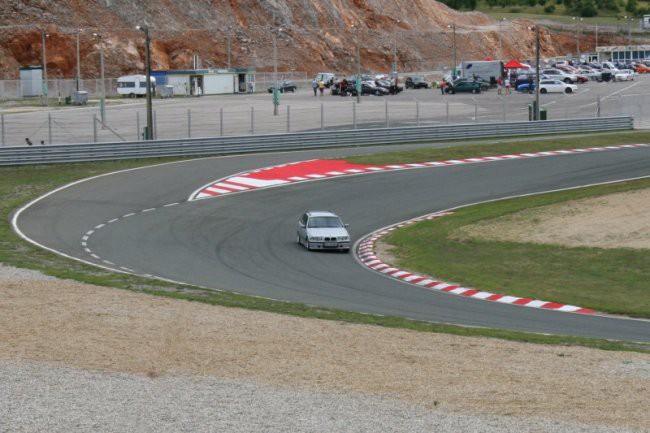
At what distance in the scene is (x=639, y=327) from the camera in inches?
904

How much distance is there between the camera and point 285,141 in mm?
55781

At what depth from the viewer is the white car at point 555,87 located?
9725 centimetres

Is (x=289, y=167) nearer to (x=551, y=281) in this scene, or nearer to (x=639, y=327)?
(x=551, y=281)

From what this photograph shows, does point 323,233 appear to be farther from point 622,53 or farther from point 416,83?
point 622,53

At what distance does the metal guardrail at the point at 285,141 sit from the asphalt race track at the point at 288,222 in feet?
5.74

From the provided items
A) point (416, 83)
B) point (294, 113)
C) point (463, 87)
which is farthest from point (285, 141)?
point (416, 83)

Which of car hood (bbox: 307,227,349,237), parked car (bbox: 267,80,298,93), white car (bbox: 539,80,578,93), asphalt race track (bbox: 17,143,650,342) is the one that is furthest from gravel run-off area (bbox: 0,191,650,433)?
parked car (bbox: 267,80,298,93)

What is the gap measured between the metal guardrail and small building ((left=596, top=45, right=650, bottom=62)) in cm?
10909

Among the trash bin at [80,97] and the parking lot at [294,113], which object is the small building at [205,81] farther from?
the trash bin at [80,97]

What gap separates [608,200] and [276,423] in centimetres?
2714

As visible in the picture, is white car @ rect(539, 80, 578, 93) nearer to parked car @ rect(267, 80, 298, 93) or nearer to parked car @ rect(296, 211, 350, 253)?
parked car @ rect(267, 80, 298, 93)

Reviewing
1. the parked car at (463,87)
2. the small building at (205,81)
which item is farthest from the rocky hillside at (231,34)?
the parked car at (463,87)

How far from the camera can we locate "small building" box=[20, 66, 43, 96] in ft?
343

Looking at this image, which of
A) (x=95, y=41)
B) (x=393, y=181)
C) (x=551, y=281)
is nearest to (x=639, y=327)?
(x=551, y=281)
